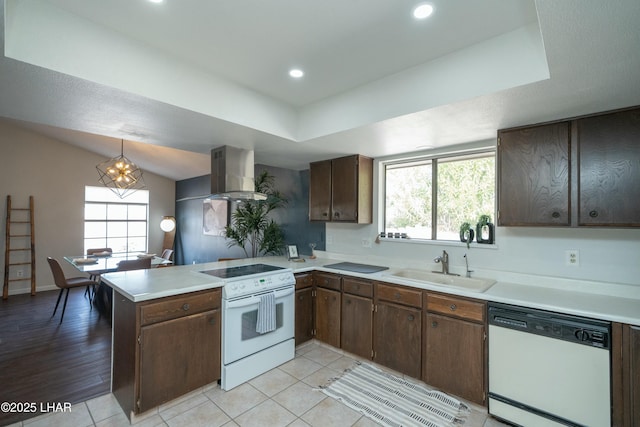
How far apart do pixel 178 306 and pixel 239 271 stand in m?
0.76

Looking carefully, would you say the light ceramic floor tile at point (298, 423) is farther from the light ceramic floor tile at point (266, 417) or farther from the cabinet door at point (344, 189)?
the cabinet door at point (344, 189)

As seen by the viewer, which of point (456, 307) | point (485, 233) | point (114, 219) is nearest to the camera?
point (456, 307)

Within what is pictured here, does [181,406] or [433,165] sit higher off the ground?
[433,165]

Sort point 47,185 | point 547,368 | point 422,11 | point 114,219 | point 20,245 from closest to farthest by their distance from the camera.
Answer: point 422,11 < point 547,368 < point 20,245 < point 47,185 < point 114,219

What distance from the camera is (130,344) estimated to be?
198 cm

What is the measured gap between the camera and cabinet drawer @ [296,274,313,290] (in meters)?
3.06

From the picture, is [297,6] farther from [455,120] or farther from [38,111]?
[38,111]

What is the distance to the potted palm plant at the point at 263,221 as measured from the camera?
4.22m

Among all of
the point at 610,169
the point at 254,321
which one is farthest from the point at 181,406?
the point at 610,169

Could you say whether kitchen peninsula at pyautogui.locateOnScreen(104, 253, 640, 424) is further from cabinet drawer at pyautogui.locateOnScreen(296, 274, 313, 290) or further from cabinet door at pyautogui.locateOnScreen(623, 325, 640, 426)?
cabinet drawer at pyautogui.locateOnScreen(296, 274, 313, 290)

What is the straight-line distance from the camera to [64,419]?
2.00 metres

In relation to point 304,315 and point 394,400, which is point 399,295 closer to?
point 394,400

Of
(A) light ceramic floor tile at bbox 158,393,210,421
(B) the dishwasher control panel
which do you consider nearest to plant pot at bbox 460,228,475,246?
(B) the dishwasher control panel

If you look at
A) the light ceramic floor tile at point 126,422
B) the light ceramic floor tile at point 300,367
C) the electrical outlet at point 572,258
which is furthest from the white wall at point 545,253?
the light ceramic floor tile at point 126,422
